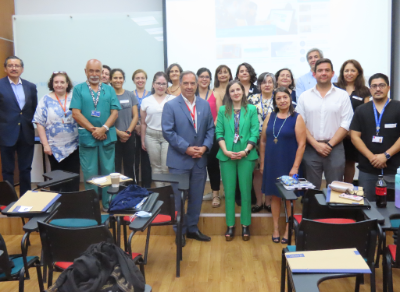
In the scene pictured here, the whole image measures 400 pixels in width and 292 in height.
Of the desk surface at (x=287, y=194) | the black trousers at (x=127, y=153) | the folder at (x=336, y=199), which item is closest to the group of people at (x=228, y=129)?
the black trousers at (x=127, y=153)

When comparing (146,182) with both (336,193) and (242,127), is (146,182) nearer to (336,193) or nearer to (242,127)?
(242,127)

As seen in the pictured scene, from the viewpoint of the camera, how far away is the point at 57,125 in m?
3.71

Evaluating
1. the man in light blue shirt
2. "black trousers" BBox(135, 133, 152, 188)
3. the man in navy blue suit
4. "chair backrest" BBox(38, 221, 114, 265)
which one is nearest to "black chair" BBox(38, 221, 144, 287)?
"chair backrest" BBox(38, 221, 114, 265)

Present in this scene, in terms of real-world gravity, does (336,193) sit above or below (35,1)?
below

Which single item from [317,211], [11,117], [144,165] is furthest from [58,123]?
[317,211]

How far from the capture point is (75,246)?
1783 mm

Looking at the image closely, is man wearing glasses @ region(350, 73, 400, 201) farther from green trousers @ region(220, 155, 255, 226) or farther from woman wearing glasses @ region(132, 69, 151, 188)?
woman wearing glasses @ region(132, 69, 151, 188)

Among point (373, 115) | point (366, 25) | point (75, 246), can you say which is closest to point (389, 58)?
point (366, 25)

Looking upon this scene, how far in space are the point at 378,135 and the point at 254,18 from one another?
2696mm

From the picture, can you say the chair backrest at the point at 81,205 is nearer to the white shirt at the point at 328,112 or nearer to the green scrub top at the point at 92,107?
the green scrub top at the point at 92,107

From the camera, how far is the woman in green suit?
3.26m

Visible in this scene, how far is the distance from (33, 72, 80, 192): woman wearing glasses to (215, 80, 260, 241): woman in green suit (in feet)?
5.19

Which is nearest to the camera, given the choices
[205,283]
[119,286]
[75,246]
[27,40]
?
[119,286]

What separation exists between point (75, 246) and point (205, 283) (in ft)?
3.86
